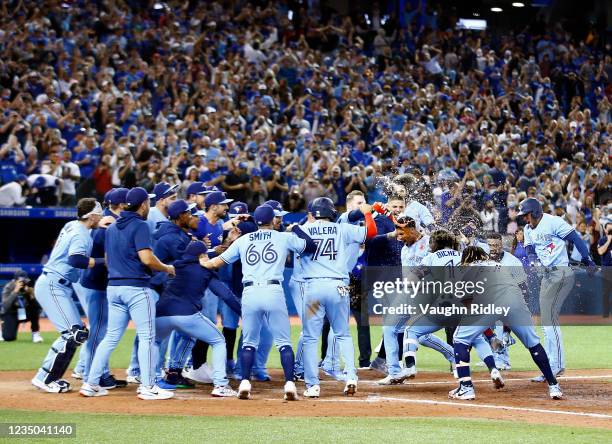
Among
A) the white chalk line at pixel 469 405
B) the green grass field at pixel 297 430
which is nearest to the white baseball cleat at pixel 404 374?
the white chalk line at pixel 469 405

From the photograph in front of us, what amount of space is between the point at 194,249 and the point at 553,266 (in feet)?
13.8

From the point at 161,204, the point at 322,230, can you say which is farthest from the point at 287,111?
the point at 322,230

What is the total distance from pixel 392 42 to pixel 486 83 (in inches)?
129

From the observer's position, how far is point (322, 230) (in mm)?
10141

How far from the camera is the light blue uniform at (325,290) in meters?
10.1

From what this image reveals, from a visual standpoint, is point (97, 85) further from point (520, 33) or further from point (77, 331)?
point (520, 33)

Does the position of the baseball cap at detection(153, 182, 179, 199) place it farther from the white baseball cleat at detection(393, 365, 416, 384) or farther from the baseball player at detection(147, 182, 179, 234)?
the white baseball cleat at detection(393, 365, 416, 384)

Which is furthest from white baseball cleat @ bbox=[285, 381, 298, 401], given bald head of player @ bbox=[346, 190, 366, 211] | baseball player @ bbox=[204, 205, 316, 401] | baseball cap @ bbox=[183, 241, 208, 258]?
bald head of player @ bbox=[346, 190, 366, 211]

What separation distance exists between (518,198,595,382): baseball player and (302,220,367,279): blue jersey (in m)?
2.58

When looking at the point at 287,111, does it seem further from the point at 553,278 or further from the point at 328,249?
the point at 328,249

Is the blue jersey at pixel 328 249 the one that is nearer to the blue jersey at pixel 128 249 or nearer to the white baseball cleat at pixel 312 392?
the white baseball cleat at pixel 312 392

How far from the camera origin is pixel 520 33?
33.4m

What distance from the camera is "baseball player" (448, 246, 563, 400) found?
998cm

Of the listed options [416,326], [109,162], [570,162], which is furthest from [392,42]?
[416,326]
